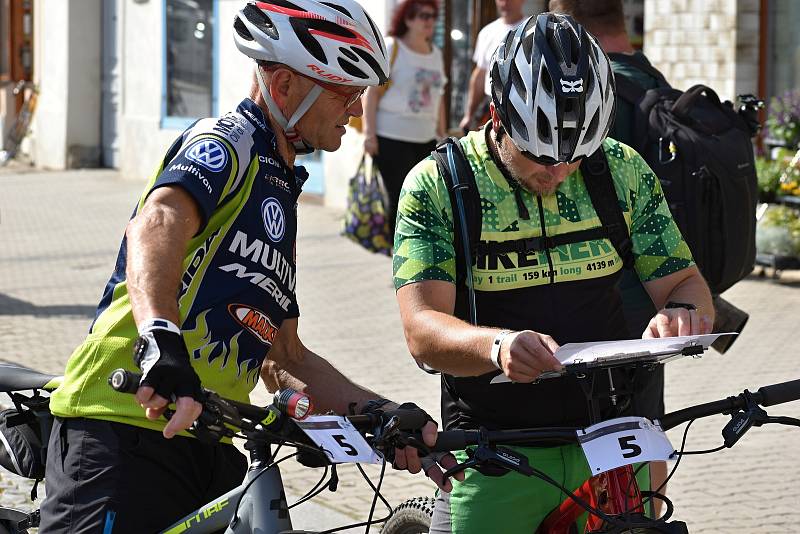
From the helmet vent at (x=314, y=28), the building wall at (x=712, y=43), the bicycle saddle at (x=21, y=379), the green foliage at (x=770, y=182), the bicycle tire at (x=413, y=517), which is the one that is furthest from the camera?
the building wall at (x=712, y=43)

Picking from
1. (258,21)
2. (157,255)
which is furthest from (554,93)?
(157,255)

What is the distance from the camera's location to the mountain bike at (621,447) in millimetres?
2668

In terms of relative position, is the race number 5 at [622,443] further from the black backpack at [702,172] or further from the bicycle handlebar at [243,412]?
the black backpack at [702,172]

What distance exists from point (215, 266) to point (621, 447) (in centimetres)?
90

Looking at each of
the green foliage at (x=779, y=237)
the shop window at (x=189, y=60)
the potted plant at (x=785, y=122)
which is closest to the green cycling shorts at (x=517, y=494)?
the green foliage at (x=779, y=237)

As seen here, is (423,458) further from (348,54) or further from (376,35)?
(376,35)

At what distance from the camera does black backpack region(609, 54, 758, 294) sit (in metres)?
4.42

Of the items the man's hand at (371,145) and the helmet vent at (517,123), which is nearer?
the helmet vent at (517,123)

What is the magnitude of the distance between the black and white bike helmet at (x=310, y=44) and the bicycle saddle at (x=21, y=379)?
2.86 feet

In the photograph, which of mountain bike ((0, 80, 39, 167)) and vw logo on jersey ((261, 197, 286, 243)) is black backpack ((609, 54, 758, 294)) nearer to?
vw logo on jersey ((261, 197, 286, 243))

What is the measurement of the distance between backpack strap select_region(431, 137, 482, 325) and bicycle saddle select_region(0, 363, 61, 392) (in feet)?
3.34

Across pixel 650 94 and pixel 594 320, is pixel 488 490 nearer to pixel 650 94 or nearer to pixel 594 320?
pixel 594 320

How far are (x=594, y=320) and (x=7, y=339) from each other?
6.45m

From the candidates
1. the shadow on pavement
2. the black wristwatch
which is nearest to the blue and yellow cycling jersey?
the black wristwatch
